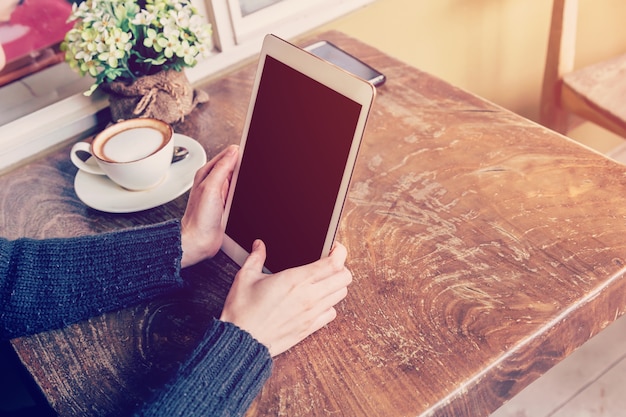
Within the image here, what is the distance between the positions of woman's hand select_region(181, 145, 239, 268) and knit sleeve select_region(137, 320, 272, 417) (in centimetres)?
16

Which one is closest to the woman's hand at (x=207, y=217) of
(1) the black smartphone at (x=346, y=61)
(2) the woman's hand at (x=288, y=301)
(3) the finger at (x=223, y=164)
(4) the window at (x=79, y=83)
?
(3) the finger at (x=223, y=164)

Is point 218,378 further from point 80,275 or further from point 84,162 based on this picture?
point 84,162

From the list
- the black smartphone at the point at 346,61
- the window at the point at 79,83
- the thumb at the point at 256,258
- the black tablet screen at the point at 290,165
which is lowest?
the window at the point at 79,83

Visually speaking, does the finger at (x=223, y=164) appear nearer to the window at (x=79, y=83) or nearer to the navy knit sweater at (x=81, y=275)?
the navy knit sweater at (x=81, y=275)

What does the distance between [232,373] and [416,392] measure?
0.20 m

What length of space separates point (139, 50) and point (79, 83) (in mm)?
219

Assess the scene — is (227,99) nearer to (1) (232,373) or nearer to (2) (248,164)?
(2) (248,164)

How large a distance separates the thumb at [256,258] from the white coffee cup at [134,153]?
0.84ft

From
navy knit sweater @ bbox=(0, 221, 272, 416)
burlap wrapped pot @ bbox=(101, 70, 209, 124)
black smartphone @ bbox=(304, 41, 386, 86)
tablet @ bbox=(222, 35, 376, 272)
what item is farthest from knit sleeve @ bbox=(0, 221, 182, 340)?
black smartphone @ bbox=(304, 41, 386, 86)

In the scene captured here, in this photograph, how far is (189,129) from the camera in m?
1.10

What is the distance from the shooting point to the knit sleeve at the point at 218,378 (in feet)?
2.04

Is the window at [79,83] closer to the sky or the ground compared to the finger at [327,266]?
closer to the ground

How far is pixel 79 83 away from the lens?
1.21 metres

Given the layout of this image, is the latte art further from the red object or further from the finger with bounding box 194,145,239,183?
the red object
